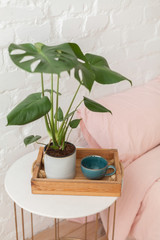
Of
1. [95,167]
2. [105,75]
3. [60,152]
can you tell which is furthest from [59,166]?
[105,75]

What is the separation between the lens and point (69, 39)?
124cm

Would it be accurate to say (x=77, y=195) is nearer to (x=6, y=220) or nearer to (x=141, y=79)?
(x=6, y=220)

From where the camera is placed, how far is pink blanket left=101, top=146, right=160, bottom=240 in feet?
3.71

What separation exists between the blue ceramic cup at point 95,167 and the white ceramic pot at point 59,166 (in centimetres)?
5

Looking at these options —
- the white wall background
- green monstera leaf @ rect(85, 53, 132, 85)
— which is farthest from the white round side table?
green monstera leaf @ rect(85, 53, 132, 85)

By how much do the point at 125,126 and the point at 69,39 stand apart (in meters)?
0.43

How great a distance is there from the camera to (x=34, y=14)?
3.68 ft

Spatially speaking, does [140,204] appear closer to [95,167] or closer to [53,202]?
[95,167]

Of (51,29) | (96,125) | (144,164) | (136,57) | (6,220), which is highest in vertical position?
(51,29)

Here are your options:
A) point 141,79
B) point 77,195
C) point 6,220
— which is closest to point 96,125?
point 77,195

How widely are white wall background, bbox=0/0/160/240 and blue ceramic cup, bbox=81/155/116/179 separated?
318mm

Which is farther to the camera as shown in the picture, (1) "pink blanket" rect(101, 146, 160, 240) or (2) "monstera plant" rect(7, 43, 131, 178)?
(1) "pink blanket" rect(101, 146, 160, 240)

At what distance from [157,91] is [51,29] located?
0.60 metres

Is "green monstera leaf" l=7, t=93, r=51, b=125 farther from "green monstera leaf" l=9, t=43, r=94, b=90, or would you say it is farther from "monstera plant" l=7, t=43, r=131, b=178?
"green monstera leaf" l=9, t=43, r=94, b=90
